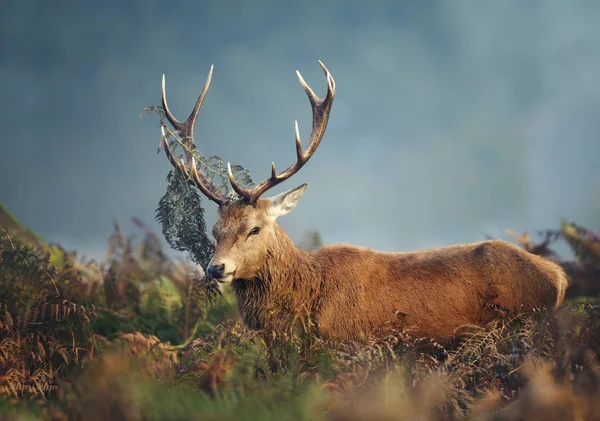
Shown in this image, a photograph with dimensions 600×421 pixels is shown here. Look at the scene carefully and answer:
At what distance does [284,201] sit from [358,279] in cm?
116

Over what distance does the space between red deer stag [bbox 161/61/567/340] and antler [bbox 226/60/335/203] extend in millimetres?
13

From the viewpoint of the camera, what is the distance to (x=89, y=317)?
6336 mm

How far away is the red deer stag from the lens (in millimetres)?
6242

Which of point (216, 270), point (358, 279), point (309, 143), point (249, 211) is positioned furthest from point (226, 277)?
point (309, 143)

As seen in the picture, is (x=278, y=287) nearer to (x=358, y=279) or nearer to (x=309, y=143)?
(x=358, y=279)

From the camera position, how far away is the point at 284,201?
260 inches

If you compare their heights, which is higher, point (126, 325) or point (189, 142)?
point (189, 142)

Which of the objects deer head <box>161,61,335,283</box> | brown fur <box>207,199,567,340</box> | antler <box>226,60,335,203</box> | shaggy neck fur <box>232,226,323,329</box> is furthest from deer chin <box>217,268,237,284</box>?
antler <box>226,60,335,203</box>

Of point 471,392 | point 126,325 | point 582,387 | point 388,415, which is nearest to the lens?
point 388,415

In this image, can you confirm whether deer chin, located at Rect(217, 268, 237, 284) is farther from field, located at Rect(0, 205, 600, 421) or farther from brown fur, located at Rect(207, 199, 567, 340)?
field, located at Rect(0, 205, 600, 421)

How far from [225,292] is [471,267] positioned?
5.29 m

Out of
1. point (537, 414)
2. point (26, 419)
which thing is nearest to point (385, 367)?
point (537, 414)

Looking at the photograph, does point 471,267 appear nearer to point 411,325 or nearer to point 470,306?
point 470,306

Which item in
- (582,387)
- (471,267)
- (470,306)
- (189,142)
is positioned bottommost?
(582,387)
